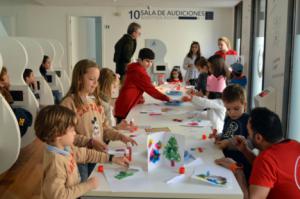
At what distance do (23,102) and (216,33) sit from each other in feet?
19.5

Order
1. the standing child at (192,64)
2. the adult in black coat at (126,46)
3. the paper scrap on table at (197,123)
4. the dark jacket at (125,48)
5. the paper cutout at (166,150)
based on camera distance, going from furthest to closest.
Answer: the standing child at (192,64), the dark jacket at (125,48), the adult in black coat at (126,46), the paper scrap on table at (197,123), the paper cutout at (166,150)

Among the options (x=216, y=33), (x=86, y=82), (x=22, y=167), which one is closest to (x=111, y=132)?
(x=86, y=82)

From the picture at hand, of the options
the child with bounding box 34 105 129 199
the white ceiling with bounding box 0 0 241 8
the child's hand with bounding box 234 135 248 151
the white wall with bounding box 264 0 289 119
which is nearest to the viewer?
the child with bounding box 34 105 129 199

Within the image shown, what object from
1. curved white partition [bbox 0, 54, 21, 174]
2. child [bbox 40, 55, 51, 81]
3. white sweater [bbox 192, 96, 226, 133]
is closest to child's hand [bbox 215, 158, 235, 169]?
white sweater [bbox 192, 96, 226, 133]

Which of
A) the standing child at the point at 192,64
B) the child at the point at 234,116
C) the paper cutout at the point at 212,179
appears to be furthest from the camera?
the standing child at the point at 192,64

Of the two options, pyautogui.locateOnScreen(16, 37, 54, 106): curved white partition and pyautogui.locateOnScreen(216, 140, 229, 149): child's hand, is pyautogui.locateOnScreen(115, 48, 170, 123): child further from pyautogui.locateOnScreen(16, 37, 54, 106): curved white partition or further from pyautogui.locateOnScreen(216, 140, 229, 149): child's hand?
pyautogui.locateOnScreen(16, 37, 54, 106): curved white partition

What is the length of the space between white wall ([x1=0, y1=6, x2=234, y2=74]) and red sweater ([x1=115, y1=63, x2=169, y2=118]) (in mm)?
5697

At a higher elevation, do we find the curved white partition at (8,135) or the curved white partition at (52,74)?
the curved white partition at (52,74)

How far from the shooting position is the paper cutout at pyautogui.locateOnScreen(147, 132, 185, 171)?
1.86 metres

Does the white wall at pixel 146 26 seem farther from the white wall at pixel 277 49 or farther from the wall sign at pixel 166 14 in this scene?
the white wall at pixel 277 49

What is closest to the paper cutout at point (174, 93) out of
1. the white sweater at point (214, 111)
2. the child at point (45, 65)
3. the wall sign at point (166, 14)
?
A: the white sweater at point (214, 111)

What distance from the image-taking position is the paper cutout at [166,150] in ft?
6.09

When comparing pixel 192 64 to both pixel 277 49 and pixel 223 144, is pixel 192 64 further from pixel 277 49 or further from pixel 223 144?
pixel 223 144

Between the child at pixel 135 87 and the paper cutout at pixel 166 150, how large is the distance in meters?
1.65
